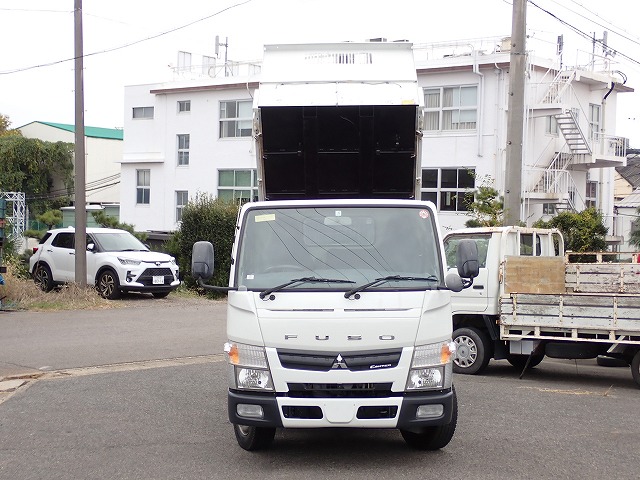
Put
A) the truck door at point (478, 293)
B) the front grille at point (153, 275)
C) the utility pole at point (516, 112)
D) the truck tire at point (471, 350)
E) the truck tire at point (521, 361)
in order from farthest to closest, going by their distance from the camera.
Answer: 1. the front grille at point (153, 275)
2. the utility pole at point (516, 112)
3. the truck tire at point (521, 361)
4. the truck tire at point (471, 350)
5. the truck door at point (478, 293)

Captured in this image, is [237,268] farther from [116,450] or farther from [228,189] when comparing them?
[228,189]

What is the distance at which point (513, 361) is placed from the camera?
1336 centimetres

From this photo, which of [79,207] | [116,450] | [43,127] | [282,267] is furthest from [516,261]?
[43,127]

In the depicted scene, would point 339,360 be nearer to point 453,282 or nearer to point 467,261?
point 453,282

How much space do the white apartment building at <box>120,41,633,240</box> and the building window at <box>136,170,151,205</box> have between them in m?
0.89

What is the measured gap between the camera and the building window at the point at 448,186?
30.4 metres

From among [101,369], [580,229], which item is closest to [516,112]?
[101,369]

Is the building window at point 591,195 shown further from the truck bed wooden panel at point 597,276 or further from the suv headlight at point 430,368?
the suv headlight at point 430,368

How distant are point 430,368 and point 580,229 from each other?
1891cm

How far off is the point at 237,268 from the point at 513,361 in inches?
280

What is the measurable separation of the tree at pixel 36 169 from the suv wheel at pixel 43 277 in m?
31.0

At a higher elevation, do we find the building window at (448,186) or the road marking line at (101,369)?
the building window at (448,186)

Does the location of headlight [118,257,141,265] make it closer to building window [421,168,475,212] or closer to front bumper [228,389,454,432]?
building window [421,168,475,212]

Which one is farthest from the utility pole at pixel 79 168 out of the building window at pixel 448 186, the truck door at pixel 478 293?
the building window at pixel 448 186
